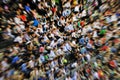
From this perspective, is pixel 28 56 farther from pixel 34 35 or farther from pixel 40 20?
pixel 40 20

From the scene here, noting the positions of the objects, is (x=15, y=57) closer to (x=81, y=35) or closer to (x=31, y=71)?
(x=31, y=71)

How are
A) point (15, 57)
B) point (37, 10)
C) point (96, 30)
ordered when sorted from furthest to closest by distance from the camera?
point (96, 30) → point (37, 10) → point (15, 57)

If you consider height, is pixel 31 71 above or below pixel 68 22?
below

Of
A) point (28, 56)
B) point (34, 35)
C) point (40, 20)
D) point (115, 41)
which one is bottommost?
point (115, 41)

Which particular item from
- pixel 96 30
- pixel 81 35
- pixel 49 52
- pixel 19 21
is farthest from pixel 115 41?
pixel 19 21

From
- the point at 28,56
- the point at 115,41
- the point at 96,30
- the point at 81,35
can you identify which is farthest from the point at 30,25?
the point at 115,41

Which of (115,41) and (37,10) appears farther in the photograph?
(115,41)

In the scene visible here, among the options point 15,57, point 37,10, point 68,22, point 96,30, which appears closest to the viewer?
point 15,57
